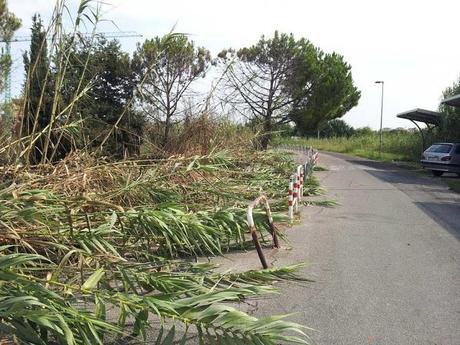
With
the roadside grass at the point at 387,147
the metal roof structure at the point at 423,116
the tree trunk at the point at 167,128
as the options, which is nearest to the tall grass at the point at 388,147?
the roadside grass at the point at 387,147

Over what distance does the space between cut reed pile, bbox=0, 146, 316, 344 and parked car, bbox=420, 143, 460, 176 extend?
18.9m

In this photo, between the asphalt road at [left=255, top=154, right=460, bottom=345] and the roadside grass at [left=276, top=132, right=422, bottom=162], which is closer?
the asphalt road at [left=255, top=154, right=460, bottom=345]

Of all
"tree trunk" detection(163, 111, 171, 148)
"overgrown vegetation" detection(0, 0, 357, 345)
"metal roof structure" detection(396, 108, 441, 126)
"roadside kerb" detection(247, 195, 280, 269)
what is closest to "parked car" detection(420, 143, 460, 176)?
"metal roof structure" detection(396, 108, 441, 126)

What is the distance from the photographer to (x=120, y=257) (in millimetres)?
5180

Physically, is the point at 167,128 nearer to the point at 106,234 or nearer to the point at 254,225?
the point at 254,225

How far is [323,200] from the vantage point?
46.8 ft

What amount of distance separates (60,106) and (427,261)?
5.74 metres

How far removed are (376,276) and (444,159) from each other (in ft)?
66.0

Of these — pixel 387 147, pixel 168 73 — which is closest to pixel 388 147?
pixel 387 147

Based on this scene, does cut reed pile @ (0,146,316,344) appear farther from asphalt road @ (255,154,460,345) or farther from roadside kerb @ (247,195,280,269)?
asphalt road @ (255,154,460,345)

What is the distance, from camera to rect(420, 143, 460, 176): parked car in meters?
25.2

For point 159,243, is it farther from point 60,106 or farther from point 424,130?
point 424,130

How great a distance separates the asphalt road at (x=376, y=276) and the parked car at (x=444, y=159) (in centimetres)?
1229

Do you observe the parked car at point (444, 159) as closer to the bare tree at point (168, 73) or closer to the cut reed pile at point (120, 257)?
the bare tree at point (168, 73)
